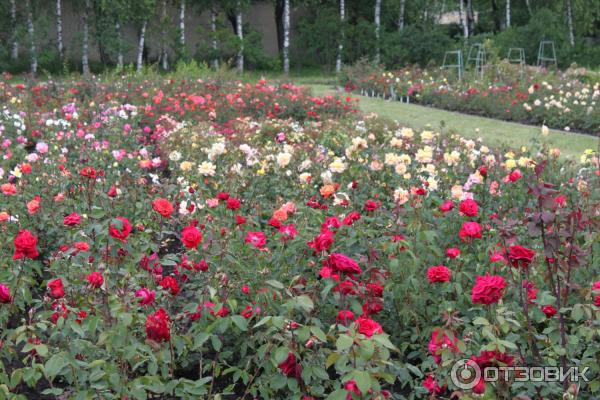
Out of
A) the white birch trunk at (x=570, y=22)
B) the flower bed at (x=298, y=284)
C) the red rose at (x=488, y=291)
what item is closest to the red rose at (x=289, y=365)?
the flower bed at (x=298, y=284)

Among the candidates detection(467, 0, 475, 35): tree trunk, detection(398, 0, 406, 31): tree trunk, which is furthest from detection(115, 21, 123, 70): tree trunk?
detection(467, 0, 475, 35): tree trunk

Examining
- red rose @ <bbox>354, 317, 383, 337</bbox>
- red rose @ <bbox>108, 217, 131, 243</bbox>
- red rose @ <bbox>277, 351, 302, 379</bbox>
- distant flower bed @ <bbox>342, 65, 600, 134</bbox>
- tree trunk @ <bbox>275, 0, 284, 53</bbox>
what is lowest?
red rose @ <bbox>277, 351, 302, 379</bbox>

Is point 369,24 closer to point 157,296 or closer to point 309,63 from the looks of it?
point 309,63

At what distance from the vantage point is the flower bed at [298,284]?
2.22 metres

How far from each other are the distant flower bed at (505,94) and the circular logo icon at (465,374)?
21.5 ft

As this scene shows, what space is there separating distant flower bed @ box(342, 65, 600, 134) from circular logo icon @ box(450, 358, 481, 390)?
655cm

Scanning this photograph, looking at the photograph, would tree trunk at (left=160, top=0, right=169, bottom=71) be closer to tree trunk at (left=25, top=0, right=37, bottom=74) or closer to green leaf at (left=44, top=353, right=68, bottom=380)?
tree trunk at (left=25, top=0, right=37, bottom=74)

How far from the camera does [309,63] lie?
26234 millimetres

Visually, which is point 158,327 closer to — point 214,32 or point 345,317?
point 345,317

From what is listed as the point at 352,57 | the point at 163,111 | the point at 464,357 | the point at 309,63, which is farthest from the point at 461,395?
the point at 309,63

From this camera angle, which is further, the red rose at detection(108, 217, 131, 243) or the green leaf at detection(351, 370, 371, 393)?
the red rose at detection(108, 217, 131, 243)

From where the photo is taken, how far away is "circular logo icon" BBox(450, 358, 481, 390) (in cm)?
206

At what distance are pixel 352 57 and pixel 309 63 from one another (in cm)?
245

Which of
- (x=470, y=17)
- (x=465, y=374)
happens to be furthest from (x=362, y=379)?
(x=470, y=17)
